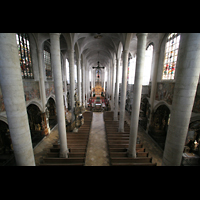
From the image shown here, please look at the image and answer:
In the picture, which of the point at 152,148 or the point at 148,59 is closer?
the point at 152,148

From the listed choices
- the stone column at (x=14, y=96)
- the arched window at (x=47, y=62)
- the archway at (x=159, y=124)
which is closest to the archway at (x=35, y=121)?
the arched window at (x=47, y=62)

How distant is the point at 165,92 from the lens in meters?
9.30

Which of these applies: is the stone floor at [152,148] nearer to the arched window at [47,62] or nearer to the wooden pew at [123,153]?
the wooden pew at [123,153]

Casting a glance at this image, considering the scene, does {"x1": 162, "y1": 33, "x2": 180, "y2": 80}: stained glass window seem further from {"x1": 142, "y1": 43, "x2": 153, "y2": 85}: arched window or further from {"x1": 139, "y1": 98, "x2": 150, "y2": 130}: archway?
{"x1": 139, "y1": 98, "x2": 150, "y2": 130}: archway

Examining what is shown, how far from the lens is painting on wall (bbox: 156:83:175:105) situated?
860cm

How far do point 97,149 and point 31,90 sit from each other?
793cm

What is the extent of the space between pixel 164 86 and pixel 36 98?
39.9 feet

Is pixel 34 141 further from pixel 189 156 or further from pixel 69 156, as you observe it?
pixel 189 156

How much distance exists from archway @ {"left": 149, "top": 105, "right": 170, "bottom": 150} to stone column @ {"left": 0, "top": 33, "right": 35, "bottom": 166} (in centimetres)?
1060

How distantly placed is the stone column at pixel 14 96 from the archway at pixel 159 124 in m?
10.6

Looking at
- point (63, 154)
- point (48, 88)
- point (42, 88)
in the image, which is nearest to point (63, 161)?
point (63, 154)

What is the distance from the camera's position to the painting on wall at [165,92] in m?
8.60

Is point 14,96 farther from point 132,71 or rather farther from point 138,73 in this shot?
point 132,71
